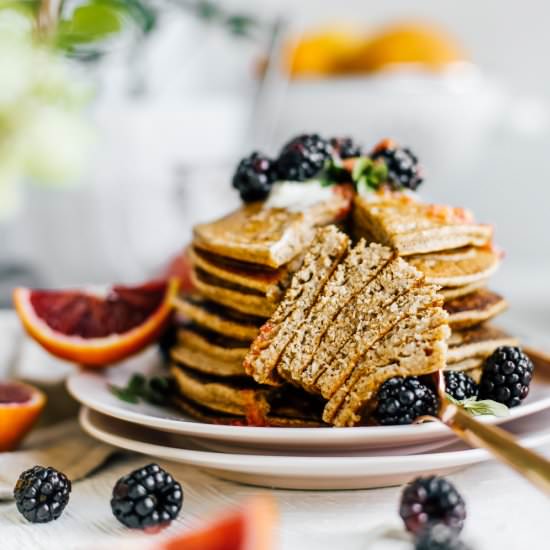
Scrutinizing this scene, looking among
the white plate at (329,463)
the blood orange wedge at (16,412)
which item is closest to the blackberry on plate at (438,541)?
the white plate at (329,463)

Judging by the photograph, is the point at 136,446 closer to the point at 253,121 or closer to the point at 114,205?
the point at 114,205

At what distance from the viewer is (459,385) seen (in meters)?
2.19

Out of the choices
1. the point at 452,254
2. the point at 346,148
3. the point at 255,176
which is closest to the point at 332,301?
the point at 452,254

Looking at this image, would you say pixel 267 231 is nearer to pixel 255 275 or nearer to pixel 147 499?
pixel 255 275

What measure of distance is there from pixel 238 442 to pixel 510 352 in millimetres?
725

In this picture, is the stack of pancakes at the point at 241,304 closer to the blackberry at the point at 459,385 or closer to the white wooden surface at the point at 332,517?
the white wooden surface at the point at 332,517

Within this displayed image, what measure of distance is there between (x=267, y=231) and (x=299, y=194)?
20 centimetres

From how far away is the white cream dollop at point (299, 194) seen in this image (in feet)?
8.45

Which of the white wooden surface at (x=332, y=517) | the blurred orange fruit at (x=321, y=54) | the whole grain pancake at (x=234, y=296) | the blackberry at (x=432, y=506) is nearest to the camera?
the blackberry at (x=432, y=506)

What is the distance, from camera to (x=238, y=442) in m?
2.20

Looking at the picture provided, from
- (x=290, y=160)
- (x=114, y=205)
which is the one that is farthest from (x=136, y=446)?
(x=114, y=205)

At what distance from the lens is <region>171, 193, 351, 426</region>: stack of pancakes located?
2318 mm

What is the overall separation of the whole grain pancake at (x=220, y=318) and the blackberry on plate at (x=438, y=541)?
0.88 metres

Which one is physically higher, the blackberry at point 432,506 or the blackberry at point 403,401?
the blackberry at point 403,401
